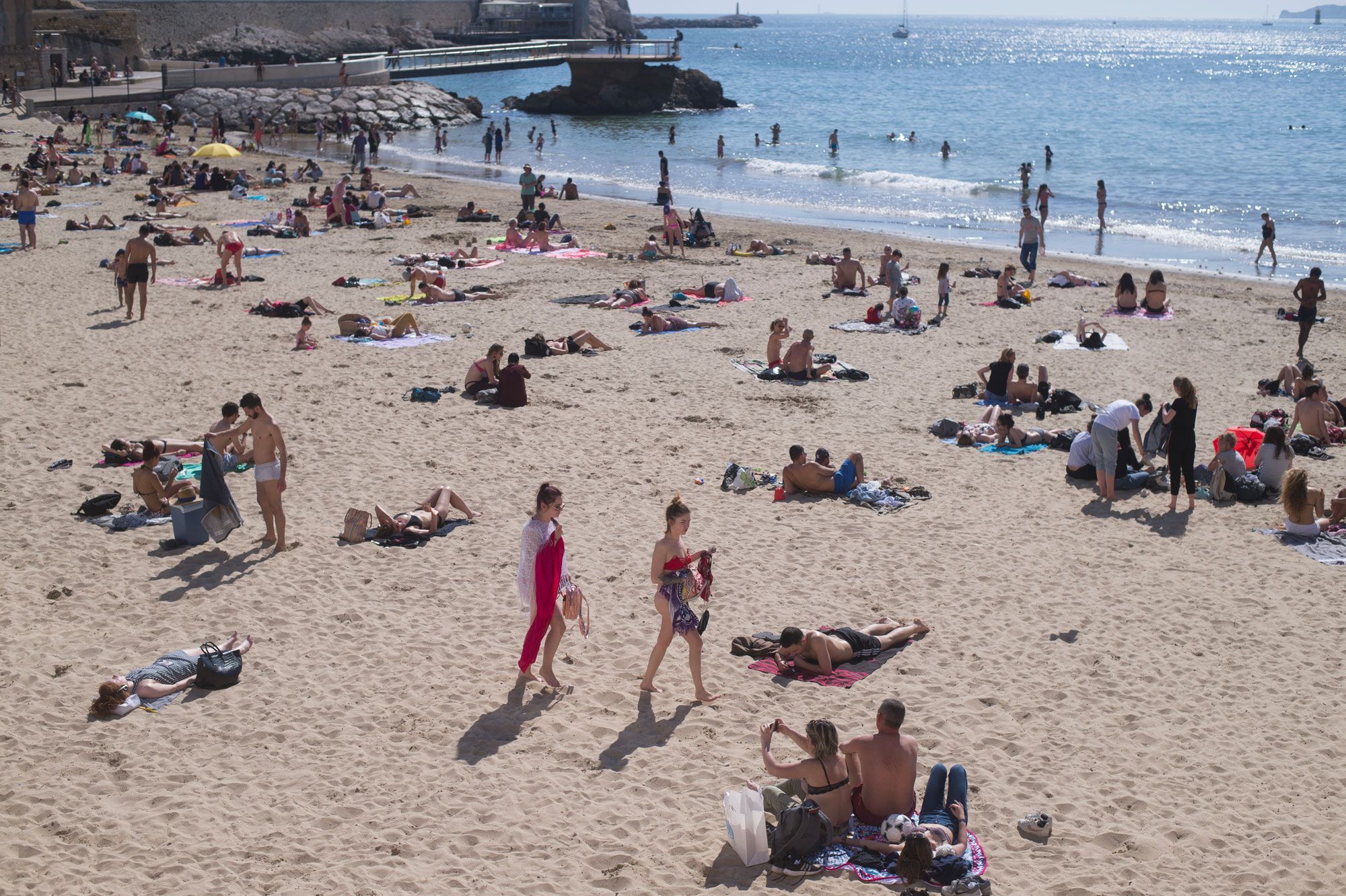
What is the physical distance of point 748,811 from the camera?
5.86 metres

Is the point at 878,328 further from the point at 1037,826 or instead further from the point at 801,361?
the point at 1037,826

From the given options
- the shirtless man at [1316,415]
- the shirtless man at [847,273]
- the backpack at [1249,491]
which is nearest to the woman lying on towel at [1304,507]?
the backpack at [1249,491]

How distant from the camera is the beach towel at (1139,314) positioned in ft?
61.8

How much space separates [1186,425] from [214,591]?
8590 millimetres

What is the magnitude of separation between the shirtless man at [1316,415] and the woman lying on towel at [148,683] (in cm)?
1124

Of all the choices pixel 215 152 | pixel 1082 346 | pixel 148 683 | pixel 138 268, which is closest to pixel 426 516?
pixel 148 683

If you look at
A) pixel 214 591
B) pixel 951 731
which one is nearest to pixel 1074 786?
pixel 951 731

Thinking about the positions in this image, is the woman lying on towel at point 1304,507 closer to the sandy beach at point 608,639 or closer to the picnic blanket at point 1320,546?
the picnic blanket at point 1320,546

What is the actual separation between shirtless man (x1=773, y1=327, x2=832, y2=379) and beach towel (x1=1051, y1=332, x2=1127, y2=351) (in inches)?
166

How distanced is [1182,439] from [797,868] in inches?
265

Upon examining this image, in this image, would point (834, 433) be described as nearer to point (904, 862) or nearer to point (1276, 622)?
point (1276, 622)

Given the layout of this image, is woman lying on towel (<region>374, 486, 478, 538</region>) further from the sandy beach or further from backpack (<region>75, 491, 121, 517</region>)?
backpack (<region>75, 491, 121, 517</region>)

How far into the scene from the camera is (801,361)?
1498cm

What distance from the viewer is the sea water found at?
30500mm
